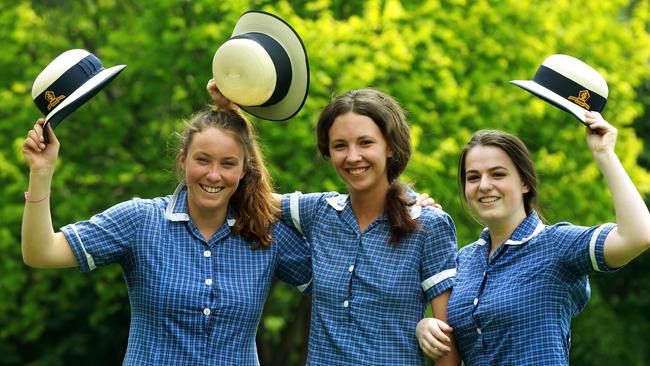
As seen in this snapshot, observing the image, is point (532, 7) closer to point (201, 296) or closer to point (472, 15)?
point (472, 15)

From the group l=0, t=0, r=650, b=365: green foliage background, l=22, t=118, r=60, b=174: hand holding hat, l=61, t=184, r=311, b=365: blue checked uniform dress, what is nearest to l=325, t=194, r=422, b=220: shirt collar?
l=61, t=184, r=311, b=365: blue checked uniform dress

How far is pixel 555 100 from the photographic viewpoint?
385cm

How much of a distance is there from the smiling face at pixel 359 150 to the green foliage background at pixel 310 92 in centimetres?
446

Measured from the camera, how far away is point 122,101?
1030cm

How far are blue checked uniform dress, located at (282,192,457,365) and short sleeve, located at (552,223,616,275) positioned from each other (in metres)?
0.50

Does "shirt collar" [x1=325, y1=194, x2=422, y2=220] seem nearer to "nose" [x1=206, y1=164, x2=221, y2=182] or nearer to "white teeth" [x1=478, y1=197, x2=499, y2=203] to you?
"white teeth" [x1=478, y1=197, x2=499, y2=203]

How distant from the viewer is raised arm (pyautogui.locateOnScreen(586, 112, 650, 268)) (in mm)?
3539

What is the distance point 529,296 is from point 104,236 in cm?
175

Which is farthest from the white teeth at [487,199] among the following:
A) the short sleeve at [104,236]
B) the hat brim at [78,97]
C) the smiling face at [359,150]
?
the hat brim at [78,97]

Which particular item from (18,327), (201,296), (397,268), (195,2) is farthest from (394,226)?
(18,327)

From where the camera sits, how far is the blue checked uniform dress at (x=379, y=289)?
4.02 meters

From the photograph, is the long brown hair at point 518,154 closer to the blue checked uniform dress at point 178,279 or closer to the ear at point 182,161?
the blue checked uniform dress at point 178,279

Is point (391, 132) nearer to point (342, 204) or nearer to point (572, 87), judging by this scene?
point (342, 204)

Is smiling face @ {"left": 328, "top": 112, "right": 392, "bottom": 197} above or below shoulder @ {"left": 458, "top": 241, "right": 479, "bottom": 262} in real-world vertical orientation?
above
